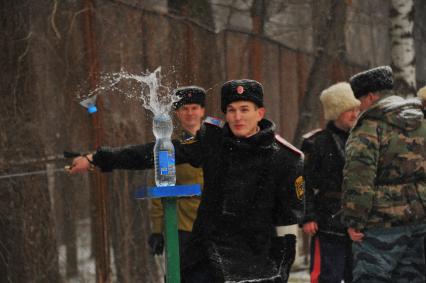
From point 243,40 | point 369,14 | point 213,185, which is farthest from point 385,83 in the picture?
point 369,14

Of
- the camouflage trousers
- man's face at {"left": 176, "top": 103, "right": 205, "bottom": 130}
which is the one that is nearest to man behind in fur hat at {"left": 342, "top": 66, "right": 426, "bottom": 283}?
the camouflage trousers

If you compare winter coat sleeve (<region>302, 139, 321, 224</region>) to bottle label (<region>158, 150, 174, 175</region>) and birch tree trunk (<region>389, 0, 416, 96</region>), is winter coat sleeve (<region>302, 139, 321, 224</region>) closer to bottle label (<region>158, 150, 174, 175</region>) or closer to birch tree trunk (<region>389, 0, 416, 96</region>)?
bottle label (<region>158, 150, 174, 175</region>)

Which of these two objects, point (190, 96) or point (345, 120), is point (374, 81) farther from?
point (190, 96)

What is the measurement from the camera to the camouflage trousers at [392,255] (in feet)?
19.0

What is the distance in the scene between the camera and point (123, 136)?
7.40 metres

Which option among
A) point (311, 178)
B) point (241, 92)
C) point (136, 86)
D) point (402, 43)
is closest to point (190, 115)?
point (311, 178)

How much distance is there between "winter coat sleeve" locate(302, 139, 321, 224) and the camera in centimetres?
687

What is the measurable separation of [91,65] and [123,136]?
2.39ft

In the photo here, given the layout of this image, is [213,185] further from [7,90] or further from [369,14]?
[369,14]

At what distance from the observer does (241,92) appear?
491cm

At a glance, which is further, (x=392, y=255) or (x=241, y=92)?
(x=392, y=255)

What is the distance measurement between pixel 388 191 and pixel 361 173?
23cm

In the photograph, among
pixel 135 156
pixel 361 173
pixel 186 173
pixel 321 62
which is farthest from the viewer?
pixel 321 62

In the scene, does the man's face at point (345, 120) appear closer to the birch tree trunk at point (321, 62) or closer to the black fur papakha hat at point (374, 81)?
the black fur papakha hat at point (374, 81)
